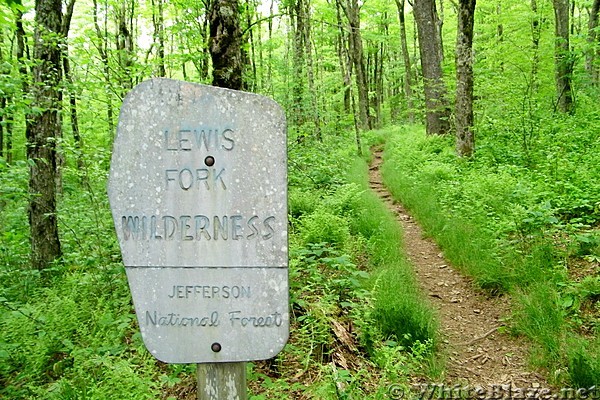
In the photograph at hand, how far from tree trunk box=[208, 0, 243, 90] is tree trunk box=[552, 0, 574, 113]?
11419mm

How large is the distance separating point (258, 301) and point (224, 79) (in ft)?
9.27

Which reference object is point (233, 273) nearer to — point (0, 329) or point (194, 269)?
point (194, 269)

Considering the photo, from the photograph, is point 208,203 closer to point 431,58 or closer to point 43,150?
Result: point 43,150

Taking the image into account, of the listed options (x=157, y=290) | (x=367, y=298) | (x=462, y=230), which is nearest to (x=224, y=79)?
(x=367, y=298)

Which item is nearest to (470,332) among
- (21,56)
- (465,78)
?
(465,78)

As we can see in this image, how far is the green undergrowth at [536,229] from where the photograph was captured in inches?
142

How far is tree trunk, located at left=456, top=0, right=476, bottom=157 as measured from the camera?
30.7ft

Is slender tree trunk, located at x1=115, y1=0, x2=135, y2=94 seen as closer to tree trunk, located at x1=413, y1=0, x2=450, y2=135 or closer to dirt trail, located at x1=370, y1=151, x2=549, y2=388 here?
dirt trail, located at x1=370, y1=151, x2=549, y2=388

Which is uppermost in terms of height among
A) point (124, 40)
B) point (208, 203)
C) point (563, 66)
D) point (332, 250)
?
point (124, 40)

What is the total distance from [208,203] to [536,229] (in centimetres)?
463

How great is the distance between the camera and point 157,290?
5.93ft

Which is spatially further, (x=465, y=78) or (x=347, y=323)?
(x=465, y=78)

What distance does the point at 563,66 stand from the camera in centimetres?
1228

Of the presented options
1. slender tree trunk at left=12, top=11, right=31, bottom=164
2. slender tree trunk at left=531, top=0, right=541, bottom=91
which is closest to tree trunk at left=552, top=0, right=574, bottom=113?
slender tree trunk at left=531, top=0, right=541, bottom=91
